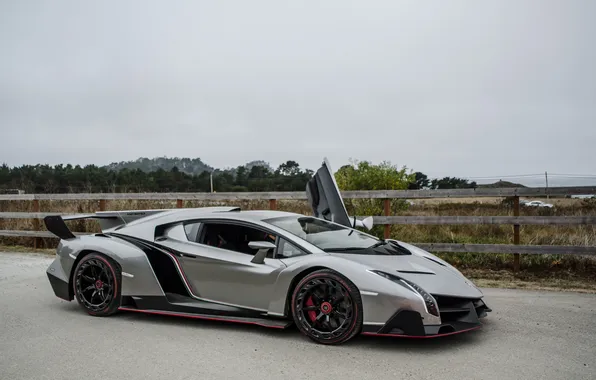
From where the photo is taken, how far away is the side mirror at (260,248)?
5082mm

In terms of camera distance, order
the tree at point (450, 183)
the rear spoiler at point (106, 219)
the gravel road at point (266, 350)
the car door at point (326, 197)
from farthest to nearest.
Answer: the tree at point (450, 183), the car door at point (326, 197), the rear spoiler at point (106, 219), the gravel road at point (266, 350)

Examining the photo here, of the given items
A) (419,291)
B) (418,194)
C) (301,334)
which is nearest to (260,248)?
(301,334)

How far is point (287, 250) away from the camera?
5.25 metres

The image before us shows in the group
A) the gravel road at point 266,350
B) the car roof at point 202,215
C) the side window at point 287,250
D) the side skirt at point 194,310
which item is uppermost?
the car roof at point 202,215

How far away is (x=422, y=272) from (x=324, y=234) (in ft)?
3.88

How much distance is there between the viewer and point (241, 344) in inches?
192

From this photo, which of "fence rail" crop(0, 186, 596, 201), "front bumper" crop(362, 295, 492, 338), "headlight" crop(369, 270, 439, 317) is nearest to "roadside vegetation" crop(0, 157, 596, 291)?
"fence rail" crop(0, 186, 596, 201)

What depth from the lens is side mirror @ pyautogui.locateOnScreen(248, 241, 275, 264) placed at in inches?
200

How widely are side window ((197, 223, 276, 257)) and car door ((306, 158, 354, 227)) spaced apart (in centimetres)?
196

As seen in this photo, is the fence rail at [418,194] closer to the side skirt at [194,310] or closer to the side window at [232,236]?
the side window at [232,236]

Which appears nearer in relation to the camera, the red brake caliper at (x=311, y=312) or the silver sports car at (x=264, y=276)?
the silver sports car at (x=264, y=276)

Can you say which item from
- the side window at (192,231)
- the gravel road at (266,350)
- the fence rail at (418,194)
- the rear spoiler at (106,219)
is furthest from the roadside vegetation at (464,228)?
the rear spoiler at (106,219)

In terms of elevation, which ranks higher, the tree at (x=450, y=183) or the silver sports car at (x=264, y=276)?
the tree at (x=450, y=183)

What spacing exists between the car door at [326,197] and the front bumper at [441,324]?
255 cm
